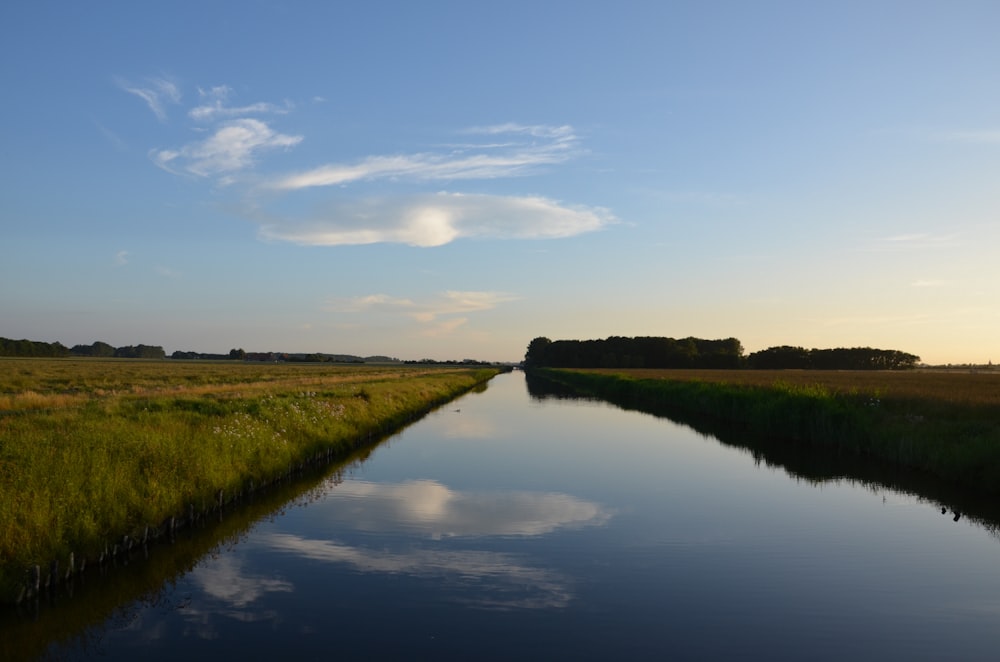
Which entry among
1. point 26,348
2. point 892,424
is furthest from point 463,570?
point 26,348

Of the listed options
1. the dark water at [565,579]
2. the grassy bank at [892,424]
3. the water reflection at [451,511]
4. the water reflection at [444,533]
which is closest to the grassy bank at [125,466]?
the dark water at [565,579]

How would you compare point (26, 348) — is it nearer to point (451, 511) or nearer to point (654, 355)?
point (654, 355)

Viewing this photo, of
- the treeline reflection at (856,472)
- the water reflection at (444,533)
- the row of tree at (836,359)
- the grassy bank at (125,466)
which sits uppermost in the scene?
the row of tree at (836,359)

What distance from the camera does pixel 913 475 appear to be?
21.5 metres

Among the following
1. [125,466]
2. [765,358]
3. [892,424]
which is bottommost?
[125,466]

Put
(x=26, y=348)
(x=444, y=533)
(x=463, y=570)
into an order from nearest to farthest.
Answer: (x=463, y=570) < (x=444, y=533) < (x=26, y=348)

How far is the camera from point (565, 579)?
38.5 ft

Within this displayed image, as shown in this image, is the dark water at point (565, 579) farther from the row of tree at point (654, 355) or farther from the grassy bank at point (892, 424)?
the row of tree at point (654, 355)

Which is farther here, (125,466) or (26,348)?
(26,348)

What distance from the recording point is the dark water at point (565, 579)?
30.1 ft

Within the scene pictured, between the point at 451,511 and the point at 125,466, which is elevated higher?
the point at 125,466

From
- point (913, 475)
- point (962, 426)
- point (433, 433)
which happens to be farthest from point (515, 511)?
point (433, 433)

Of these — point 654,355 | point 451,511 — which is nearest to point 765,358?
point 654,355

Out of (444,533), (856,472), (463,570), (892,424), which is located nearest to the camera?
(463,570)
